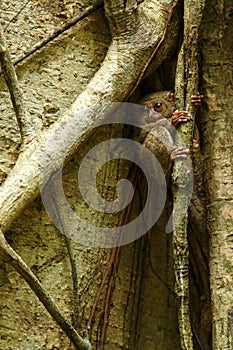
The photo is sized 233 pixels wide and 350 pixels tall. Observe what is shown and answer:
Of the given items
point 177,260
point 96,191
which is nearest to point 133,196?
point 96,191

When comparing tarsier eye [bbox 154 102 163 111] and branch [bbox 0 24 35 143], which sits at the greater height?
tarsier eye [bbox 154 102 163 111]

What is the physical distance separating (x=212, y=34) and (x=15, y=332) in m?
1.20

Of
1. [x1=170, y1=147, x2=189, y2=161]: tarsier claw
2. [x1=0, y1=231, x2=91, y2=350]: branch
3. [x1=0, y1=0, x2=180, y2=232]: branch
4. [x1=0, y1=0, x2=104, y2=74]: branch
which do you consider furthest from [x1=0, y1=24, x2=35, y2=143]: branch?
[x1=170, y1=147, x2=189, y2=161]: tarsier claw

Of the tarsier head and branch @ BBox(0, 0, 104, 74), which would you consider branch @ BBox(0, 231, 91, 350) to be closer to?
branch @ BBox(0, 0, 104, 74)

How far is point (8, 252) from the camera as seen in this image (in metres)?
1.94

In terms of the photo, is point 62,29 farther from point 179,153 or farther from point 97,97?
point 179,153

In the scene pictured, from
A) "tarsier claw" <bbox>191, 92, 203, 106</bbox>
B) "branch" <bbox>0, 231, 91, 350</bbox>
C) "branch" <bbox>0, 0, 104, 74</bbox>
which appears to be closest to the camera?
"branch" <bbox>0, 231, 91, 350</bbox>

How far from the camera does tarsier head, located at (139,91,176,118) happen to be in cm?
241

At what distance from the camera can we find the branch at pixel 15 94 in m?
2.10

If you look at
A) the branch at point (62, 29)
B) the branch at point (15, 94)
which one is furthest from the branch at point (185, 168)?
the branch at point (15, 94)

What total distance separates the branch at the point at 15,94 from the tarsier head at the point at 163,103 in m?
0.45

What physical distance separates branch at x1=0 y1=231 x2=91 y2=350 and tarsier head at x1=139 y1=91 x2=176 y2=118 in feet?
2.34

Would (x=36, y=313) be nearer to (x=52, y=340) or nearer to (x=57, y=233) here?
(x=52, y=340)

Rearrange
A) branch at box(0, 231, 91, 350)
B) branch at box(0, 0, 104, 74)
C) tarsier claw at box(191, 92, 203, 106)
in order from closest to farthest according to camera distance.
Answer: branch at box(0, 231, 91, 350)
branch at box(0, 0, 104, 74)
tarsier claw at box(191, 92, 203, 106)
